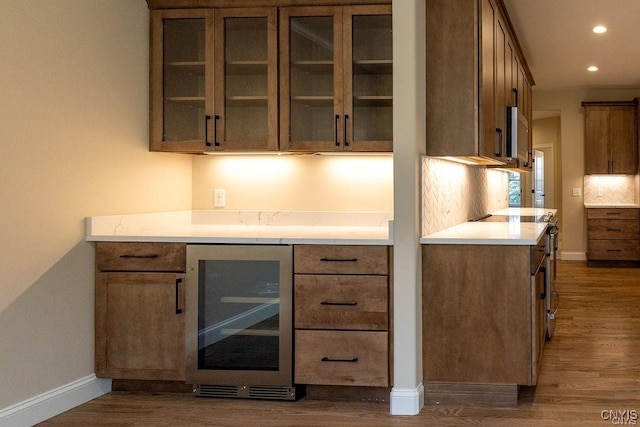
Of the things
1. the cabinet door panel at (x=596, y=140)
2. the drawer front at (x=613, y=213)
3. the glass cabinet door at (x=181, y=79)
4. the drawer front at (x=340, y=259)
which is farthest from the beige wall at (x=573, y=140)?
the drawer front at (x=340, y=259)

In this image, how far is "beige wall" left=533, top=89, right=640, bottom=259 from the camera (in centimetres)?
990

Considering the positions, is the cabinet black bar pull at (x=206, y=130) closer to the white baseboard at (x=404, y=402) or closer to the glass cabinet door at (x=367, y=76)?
the glass cabinet door at (x=367, y=76)

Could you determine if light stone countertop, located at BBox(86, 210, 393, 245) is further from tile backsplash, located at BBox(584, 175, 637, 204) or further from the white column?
tile backsplash, located at BBox(584, 175, 637, 204)

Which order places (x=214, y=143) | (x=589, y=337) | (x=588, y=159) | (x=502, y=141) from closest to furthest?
(x=214, y=143), (x=502, y=141), (x=589, y=337), (x=588, y=159)

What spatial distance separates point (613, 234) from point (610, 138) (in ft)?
4.28

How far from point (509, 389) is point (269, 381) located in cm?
113

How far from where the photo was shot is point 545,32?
632 cm

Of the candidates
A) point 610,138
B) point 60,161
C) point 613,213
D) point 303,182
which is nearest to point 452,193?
point 303,182

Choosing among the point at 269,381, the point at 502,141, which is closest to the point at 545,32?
the point at 502,141

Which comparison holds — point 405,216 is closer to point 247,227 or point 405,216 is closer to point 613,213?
point 247,227

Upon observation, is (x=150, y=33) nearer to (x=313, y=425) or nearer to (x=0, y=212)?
(x=0, y=212)

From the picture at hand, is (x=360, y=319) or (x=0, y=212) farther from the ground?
(x=0, y=212)

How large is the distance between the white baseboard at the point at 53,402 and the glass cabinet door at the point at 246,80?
1378mm

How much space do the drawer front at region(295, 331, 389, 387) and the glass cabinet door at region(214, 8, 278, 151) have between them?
42.3 inches
